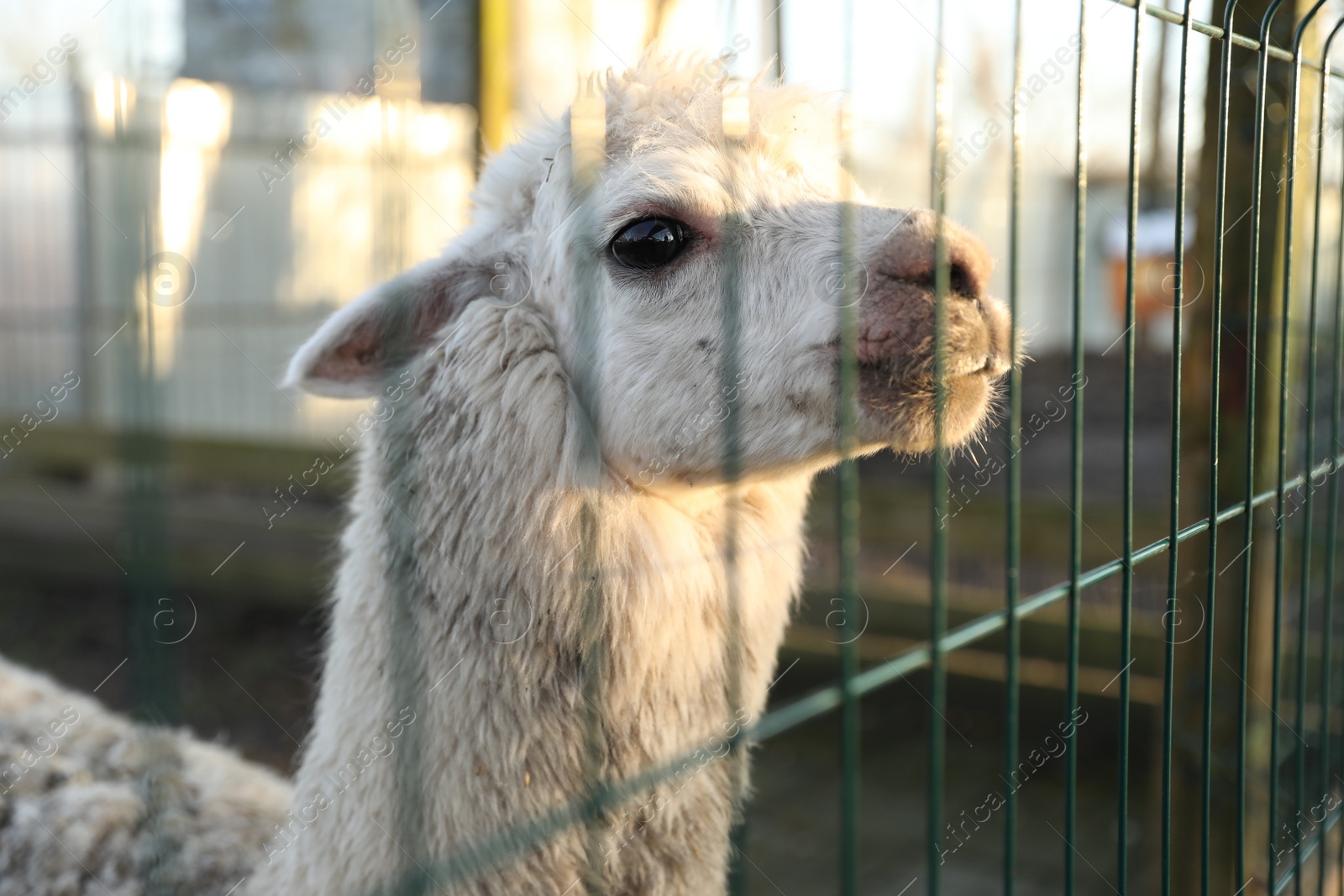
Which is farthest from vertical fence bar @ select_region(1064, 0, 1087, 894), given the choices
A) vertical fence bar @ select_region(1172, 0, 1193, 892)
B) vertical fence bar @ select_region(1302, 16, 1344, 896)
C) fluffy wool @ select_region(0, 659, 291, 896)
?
fluffy wool @ select_region(0, 659, 291, 896)

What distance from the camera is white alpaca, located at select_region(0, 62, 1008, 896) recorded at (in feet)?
5.40

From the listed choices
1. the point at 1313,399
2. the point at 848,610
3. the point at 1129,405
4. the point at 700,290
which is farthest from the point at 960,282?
the point at 1313,399

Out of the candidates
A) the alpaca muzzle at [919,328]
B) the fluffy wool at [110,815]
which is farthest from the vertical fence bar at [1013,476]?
the fluffy wool at [110,815]

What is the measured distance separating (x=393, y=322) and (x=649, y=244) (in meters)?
0.50

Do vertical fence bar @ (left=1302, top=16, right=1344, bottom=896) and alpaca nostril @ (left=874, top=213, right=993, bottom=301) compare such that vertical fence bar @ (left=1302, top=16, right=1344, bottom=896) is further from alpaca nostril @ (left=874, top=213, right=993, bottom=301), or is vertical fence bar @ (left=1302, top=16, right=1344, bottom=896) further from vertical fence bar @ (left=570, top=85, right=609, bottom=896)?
vertical fence bar @ (left=570, top=85, right=609, bottom=896)

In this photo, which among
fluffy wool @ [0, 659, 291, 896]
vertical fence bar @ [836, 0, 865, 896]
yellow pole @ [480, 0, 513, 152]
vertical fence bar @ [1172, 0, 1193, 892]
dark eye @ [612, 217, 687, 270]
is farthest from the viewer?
yellow pole @ [480, 0, 513, 152]

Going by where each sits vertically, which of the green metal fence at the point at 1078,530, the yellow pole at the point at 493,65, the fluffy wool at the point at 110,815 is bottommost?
the fluffy wool at the point at 110,815

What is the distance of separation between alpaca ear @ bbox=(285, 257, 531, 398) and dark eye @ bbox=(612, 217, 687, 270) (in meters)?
0.24

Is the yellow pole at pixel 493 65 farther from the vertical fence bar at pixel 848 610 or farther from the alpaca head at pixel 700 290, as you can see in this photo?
the vertical fence bar at pixel 848 610

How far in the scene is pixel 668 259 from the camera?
1.81 m

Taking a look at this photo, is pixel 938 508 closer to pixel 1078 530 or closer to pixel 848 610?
pixel 848 610

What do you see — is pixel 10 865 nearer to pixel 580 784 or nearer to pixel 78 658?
pixel 580 784

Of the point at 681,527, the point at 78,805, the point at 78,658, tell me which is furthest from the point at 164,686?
the point at 78,658

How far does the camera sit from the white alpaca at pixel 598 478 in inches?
64.8
